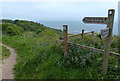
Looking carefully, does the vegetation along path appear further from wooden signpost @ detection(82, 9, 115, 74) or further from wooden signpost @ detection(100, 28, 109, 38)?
wooden signpost @ detection(100, 28, 109, 38)

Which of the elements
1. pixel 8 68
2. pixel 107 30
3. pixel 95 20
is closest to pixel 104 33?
pixel 107 30

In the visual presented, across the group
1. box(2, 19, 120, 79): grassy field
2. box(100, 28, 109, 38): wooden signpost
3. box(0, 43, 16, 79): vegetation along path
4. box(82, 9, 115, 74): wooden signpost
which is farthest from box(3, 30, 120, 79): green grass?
box(100, 28, 109, 38): wooden signpost

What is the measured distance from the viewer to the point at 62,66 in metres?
5.52

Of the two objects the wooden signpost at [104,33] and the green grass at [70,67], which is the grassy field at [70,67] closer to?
the green grass at [70,67]

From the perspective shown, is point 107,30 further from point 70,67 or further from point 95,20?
point 70,67

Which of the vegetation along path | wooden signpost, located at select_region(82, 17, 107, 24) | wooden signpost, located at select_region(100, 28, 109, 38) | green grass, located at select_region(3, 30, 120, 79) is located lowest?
the vegetation along path

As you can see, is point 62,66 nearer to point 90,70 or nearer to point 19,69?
point 90,70

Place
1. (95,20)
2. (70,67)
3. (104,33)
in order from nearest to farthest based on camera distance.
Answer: (104,33), (95,20), (70,67)

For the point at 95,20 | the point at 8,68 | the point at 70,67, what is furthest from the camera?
the point at 8,68

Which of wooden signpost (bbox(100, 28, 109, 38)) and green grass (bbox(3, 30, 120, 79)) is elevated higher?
wooden signpost (bbox(100, 28, 109, 38))

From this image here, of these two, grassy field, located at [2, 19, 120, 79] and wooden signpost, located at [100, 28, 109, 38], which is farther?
grassy field, located at [2, 19, 120, 79]

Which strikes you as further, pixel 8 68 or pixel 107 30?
pixel 8 68

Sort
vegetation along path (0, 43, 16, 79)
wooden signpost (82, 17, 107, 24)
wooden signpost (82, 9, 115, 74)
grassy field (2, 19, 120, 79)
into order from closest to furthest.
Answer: wooden signpost (82, 9, 115, 74) < wooden signpost (82, 17, 107, 24) < grassy field (2, 19, 120, 79) < vegetation along path (0, 43, 16, 79)

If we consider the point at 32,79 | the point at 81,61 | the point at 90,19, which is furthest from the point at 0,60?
the point at 90,19
